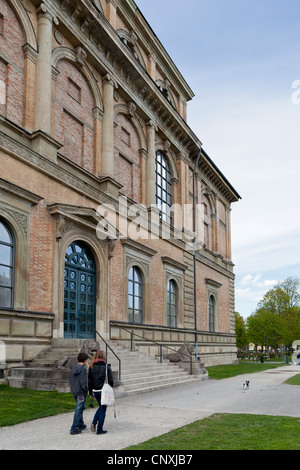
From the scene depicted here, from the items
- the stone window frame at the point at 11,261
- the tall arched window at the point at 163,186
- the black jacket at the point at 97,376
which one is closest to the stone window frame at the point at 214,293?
the tall arched window at the point at 163,186

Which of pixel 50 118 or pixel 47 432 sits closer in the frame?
pixel 47 432

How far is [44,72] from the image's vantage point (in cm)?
1664

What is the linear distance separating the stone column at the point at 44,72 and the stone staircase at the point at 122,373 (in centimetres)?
771

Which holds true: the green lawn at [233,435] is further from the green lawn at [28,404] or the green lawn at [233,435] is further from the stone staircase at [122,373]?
the stone staircase at [122,373]

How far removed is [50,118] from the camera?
55.1 feet

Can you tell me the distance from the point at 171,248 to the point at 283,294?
47.1m

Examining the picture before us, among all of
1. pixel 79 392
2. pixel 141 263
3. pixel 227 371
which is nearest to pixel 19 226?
pixel 79 392

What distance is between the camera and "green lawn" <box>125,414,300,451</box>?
22.4 feet

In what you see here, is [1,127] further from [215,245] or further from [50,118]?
[215,245]

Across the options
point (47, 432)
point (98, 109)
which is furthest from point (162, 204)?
point (47, 432)

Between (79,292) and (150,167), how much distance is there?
32.4ft

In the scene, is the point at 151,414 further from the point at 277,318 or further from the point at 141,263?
the point at 277,318

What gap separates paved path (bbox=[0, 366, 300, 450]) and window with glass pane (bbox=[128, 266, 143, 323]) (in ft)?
18.2

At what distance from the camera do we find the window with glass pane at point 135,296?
841 inches
